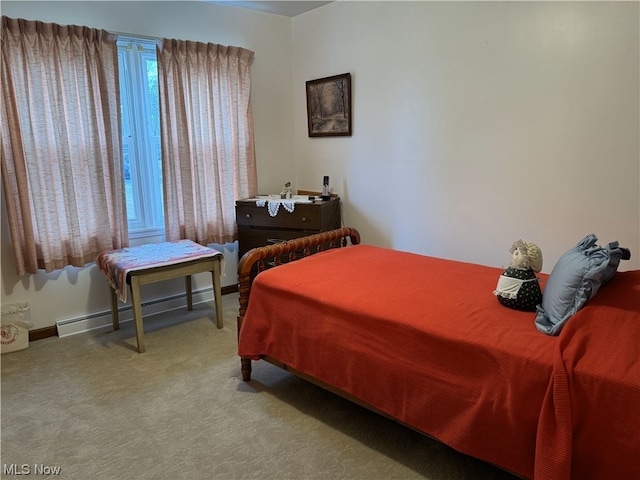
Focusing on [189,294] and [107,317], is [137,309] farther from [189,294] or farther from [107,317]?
[189,294]

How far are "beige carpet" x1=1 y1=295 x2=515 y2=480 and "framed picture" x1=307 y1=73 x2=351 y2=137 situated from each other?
6.69ft

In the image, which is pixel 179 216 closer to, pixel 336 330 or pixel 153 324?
pixel 153 324

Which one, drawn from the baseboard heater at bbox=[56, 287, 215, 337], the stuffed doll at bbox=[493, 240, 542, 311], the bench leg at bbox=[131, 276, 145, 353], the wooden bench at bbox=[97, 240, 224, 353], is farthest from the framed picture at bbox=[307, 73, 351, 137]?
the stuffed doll at bbox=[493, 240, 542, 311]

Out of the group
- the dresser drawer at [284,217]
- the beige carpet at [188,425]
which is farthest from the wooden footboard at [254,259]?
the dresser drawer at [284,217]

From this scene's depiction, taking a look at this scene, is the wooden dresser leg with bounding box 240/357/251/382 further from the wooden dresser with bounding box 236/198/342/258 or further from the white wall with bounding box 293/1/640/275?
the white wall with bounding box 293/1/640/275

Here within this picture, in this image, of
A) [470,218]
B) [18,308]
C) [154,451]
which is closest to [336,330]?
[154,451]

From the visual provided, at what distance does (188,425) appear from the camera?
7.05ft

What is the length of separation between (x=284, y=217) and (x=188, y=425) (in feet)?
6.02

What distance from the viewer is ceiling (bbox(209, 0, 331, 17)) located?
11.9ft

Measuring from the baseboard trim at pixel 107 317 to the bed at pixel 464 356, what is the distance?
4.58ft

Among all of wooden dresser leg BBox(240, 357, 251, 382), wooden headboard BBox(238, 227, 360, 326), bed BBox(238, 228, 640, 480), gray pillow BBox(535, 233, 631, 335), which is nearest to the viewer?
bed BBox(238, 228, 640, 480)

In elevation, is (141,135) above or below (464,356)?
above

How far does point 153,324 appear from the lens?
339 cm

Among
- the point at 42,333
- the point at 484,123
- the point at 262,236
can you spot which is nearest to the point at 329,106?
the point at 262,236
